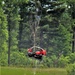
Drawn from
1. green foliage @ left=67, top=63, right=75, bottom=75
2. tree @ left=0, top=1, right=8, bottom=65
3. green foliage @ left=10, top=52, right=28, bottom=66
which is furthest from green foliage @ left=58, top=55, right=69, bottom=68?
green foliage @ left=67, top=63, right=75, bottom=75

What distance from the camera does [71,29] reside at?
41438mm

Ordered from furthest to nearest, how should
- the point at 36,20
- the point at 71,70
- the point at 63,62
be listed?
the point at 36,20
the point at 63,62
the point at 71,70

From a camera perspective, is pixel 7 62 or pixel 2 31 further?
pixel 7 62

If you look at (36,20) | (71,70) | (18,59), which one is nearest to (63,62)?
(18,59)

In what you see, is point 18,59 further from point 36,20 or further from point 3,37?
point 36,20

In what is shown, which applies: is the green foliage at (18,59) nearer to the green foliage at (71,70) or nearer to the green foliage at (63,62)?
the green foliage at (63,62)

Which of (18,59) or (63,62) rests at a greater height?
(63,62)

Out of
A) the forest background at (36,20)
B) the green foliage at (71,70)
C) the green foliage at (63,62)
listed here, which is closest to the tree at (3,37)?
the forest background at (36,20)

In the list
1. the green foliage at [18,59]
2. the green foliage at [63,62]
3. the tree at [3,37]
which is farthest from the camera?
the green foliage at [18,59]

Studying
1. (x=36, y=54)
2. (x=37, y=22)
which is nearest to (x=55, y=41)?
(x=37, y=22)

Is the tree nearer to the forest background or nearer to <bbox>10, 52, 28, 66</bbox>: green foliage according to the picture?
the forest background

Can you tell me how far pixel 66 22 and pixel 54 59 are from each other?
4.46 m

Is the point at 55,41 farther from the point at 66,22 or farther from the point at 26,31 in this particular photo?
the point at 66,22

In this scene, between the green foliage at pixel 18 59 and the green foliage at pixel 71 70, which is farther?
the green foliage at pixel 18 59
